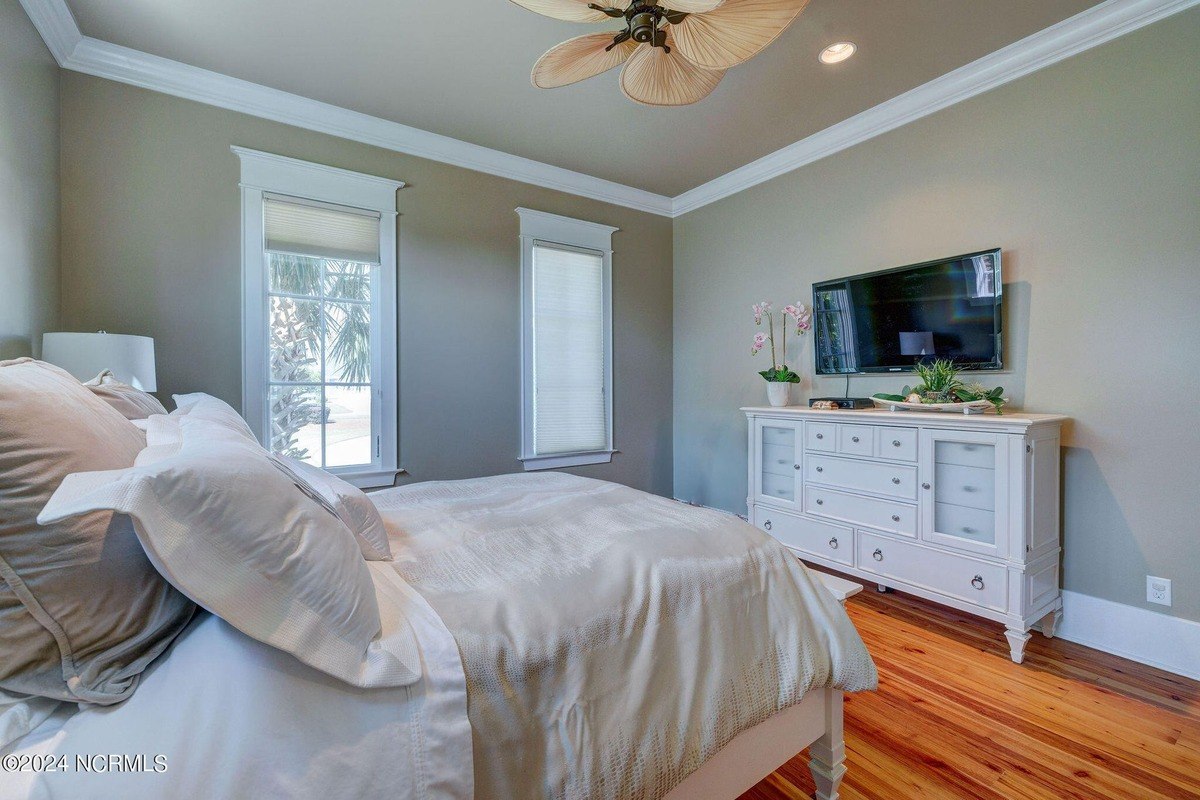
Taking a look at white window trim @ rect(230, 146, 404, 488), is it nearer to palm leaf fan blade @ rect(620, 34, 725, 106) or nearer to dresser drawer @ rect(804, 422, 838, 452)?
palm leaf fan blade @ rect(620, 34, 725, 106)

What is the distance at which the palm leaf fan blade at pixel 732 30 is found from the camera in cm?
157

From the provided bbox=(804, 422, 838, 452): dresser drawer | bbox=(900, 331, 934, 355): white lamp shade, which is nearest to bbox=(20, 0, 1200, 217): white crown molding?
bbox=(900, 331, 934, 355): white lamp shade

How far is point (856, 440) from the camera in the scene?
2.73 m

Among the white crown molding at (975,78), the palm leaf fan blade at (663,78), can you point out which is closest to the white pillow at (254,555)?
the palm leaf fan blade at (663,78)

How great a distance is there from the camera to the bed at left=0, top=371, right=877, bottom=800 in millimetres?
674

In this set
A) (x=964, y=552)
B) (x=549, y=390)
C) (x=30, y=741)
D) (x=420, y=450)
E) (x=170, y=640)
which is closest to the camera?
(x=30, y=741)

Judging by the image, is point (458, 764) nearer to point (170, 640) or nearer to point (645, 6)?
point (170, 640)

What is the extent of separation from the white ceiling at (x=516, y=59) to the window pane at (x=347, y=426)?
1.74 meters

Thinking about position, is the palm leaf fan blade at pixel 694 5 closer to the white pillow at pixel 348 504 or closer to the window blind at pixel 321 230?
the white pillow at pixel 348 504

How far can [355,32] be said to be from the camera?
7.72ft

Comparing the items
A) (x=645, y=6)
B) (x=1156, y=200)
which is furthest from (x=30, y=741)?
(x=1156, y=200)

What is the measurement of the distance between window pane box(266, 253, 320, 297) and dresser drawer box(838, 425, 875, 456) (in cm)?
320

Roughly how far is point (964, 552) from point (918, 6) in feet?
8.10

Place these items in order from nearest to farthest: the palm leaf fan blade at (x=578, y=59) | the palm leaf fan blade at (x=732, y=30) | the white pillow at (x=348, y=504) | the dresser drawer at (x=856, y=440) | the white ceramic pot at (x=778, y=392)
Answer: the white pillow at (x=348, y=504), the palm leaf fan blade at (x=732, y=30), the palm leaf fan blade at (x=578, y=59), the dresser drawer at (x=856, y=440), the white ceramic pot at (x=778, y=392)
